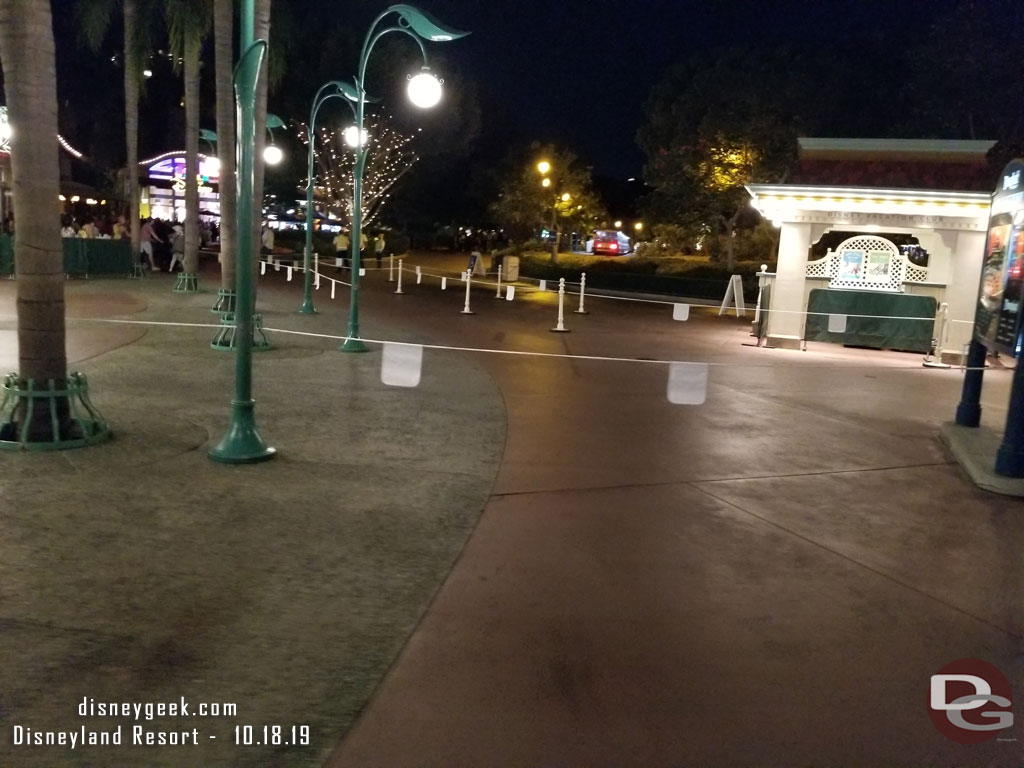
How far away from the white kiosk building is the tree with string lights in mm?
31253

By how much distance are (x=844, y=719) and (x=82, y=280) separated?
88.6 ft

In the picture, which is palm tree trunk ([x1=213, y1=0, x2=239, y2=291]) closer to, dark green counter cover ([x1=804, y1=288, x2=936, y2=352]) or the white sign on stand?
dark green counter cover ([x1=804, y1=288, x2=936, y2=352])

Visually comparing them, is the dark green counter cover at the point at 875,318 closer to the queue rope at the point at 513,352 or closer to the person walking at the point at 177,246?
the queue rope at the point at 513,352

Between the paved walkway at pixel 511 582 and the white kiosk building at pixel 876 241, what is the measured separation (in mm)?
8903

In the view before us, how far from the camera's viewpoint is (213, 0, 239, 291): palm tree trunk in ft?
53.2

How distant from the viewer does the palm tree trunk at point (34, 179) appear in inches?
305

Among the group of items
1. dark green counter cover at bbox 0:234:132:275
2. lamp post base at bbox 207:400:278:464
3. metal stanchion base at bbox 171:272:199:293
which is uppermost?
dark green counter cover at bbox 0:234:132:275

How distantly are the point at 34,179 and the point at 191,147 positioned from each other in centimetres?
2042

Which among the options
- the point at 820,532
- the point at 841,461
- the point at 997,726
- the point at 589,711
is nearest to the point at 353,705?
the point at 589,711

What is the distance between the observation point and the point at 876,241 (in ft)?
65.5

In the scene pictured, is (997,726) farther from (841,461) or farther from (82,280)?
(82,280)

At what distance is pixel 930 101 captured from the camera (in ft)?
114

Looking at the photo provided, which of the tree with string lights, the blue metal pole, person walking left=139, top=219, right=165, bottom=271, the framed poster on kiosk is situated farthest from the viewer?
the tree with string lights

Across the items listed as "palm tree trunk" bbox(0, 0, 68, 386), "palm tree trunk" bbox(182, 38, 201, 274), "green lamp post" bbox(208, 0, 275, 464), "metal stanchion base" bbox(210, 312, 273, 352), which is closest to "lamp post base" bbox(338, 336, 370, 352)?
"metal stanchion base" bbox(210, 312, 273, 352)
